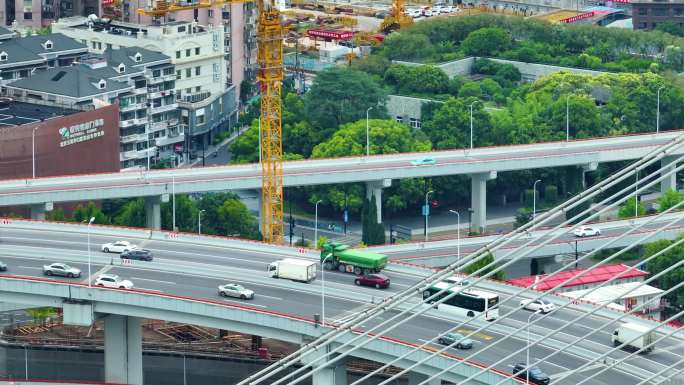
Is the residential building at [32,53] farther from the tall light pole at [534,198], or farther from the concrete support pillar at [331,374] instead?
the concrete support pillar at [331,374]

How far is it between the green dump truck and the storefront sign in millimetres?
23322

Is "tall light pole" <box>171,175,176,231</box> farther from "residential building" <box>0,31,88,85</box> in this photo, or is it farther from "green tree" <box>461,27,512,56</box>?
"green tree" <box>461,27,512,56</box>

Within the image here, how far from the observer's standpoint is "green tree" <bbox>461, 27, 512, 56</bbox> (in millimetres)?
114625

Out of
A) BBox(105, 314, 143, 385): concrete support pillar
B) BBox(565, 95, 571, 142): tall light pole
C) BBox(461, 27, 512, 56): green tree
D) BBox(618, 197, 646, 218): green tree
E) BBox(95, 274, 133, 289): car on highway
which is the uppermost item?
BBox(461, 27, 512, 56): green tree

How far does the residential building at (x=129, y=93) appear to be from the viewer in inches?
3563

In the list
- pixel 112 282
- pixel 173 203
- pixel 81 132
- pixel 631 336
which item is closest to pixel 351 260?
pixel 112 282

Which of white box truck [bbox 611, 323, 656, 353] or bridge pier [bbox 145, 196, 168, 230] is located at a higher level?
white box truck [bbox 611, 323, 656, 353]

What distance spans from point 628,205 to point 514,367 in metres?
32.4

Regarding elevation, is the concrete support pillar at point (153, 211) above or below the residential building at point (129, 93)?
below

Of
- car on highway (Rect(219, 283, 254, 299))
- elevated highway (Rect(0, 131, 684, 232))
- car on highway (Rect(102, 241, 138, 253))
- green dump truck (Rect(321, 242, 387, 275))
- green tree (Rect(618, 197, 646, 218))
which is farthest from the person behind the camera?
green tree (Rect(618, 197, 646, 218))

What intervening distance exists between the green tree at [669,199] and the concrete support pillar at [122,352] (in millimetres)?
28791

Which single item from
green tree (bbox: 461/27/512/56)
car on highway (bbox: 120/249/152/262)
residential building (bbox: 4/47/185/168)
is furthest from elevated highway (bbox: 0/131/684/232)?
green tree (bbox: 461/27/512/56)

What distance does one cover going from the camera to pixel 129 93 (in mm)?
93062

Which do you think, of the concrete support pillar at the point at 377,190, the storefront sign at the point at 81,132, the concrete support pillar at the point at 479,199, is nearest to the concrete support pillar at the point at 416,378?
the concrete support pillar at the point at 377,190
